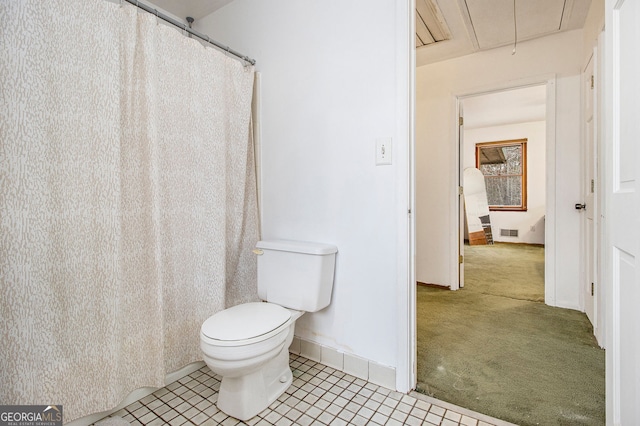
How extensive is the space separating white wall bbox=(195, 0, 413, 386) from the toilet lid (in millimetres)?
415

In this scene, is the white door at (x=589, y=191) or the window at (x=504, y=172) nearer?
the white door at (x=589, y=191)

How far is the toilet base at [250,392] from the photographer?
1.37m

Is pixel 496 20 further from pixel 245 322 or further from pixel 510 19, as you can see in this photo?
pixel 245 322

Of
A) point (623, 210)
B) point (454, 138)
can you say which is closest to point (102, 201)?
point (623, 210)

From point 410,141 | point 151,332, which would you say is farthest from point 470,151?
point 151,332

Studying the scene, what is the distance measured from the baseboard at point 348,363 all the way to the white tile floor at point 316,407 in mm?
34

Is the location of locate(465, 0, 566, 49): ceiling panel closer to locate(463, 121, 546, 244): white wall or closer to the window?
locate(463, 121, 546, 244): white wall

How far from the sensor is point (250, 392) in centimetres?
138

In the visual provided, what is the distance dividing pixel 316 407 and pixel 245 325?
0.52 meters

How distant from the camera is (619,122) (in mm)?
916

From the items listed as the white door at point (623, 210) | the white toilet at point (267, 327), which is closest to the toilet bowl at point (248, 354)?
the white toilet at point (267, 327)

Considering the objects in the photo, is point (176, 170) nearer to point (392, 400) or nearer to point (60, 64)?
point (60, 64)

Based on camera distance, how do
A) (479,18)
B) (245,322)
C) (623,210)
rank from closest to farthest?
(623,210)
(245,322)
(479,18)

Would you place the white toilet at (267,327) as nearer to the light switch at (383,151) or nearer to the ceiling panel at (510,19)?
the light switch at (383,151)
